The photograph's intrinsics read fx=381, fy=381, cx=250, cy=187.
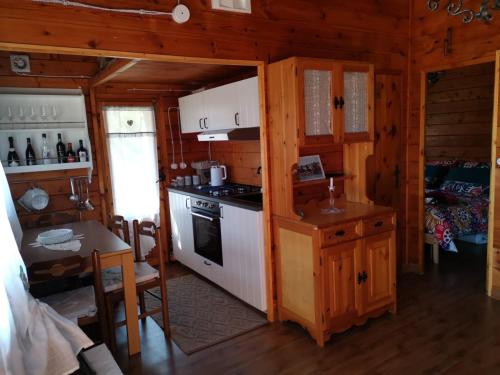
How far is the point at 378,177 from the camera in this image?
147 inches

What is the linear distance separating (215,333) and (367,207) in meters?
1.58

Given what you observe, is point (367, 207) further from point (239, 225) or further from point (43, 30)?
point (43, 30)

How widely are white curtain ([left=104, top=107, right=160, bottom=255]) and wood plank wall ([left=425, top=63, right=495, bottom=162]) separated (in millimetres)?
3967

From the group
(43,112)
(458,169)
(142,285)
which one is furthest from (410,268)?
(43,112)

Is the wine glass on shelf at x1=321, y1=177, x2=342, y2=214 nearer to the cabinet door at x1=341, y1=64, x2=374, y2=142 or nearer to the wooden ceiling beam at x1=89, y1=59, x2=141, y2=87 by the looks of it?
the cabinet door at x1=341, y1=64, x2=374, y2=142

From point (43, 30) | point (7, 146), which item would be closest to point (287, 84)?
point (43, 30)

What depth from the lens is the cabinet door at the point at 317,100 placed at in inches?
106

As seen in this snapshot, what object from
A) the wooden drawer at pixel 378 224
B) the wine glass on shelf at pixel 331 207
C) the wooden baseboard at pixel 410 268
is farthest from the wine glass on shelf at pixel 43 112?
the wooden baseboard at pixel 410 268

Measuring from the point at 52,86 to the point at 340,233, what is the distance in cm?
312

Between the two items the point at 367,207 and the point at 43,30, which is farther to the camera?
the point at 367,207

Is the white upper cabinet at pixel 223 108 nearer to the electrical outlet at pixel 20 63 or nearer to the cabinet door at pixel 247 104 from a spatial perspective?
the cabinet door at pixel 247 104

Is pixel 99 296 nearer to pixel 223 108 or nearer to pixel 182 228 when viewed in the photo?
pixel 182 228

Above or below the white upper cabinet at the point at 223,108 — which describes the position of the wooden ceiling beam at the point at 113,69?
above

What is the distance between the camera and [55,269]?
228 centimetres
